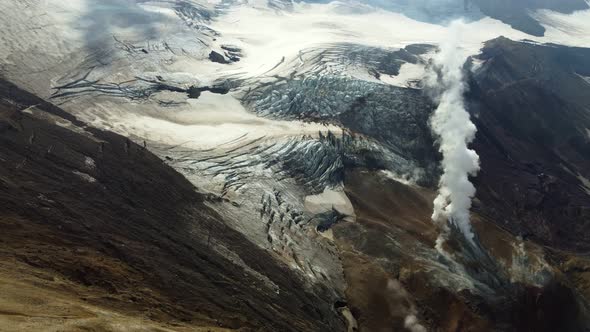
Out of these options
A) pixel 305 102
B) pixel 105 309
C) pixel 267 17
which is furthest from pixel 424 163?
pixel 267 17

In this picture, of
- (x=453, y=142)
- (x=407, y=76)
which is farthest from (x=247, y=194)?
(x=407, y=76)

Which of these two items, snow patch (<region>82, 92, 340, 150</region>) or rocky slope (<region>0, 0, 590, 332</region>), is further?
snow patch (<region>82, 92, 340, 150</region>)

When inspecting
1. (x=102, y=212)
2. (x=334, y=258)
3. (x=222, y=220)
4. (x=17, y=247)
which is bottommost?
(x=334, y=258)

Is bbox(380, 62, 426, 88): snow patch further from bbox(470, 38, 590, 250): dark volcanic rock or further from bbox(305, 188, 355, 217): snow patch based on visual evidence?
bbox(305, 188, 355, 217): snow patch

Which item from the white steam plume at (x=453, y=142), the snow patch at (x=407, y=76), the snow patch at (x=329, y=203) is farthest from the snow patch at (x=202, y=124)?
the snow patch at (x=407, y=76)

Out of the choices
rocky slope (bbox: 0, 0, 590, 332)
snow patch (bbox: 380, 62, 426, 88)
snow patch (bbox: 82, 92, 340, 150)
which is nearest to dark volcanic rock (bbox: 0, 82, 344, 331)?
rocky slope (bbox: 0, 0, 590, 332)

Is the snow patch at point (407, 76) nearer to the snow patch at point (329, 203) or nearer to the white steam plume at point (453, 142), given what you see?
the white steam plume at point (453, 142)

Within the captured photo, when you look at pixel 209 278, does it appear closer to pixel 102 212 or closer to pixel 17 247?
pixel 102 212

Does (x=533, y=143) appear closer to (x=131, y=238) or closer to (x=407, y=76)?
(x=407, y=76)
